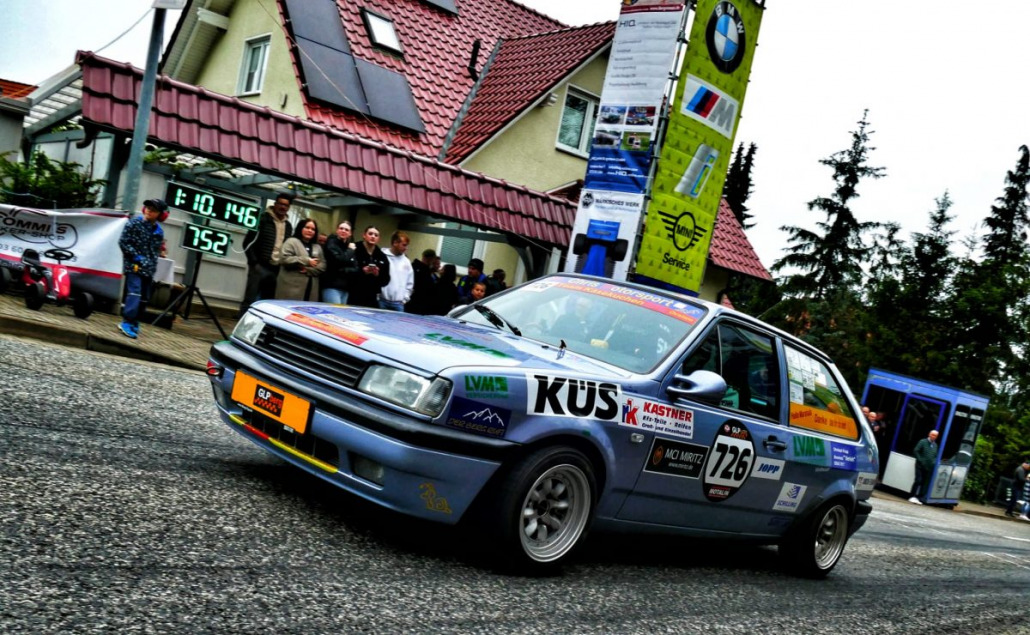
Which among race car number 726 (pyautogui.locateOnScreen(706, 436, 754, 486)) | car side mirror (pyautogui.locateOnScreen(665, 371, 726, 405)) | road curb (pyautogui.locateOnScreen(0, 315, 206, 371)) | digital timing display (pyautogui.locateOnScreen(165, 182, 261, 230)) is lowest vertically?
road curb (pyautogui.locateOnScreen(0, 315, 206, 371))

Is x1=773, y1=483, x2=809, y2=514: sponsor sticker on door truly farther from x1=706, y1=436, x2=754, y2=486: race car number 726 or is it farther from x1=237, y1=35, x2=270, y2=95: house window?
x1=237, y1=35, x2=270, y2=95: house window

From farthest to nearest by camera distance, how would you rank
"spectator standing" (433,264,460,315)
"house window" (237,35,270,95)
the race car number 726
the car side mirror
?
1. "house window" (237,35,270,95)
2. "spectator standing" (433,264,460,315)
3. the race car number 726
4. the car side mirror

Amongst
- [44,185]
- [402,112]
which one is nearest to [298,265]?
[44,185]

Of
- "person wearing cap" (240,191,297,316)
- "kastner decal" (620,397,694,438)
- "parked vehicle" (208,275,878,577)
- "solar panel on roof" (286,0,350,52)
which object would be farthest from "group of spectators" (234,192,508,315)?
"solar panel on roof" (286,0,350,52)

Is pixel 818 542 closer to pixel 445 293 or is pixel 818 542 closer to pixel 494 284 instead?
pixel 445 293

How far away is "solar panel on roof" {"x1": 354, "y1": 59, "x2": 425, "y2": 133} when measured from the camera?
1994cm

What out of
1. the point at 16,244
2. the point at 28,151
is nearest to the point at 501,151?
the point at 28,151

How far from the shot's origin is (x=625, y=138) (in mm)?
15930

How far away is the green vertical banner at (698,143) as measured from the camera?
1578cm

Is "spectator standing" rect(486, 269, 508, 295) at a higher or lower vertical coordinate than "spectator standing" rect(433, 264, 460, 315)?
higher

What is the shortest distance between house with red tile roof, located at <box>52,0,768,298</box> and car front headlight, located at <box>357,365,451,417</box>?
8555mm

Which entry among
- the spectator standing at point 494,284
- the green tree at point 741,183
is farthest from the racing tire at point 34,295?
the green tree at point 741,183

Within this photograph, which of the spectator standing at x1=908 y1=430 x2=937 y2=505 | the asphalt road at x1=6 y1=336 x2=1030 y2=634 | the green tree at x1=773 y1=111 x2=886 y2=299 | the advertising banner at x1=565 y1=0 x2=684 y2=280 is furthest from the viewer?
the green tree at x1=773 y1=111 x2=886 y2=299

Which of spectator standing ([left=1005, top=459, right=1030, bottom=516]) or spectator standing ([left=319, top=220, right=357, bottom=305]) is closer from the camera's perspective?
spectator standing ([left=319, top=220, right=357, bottom=305])
